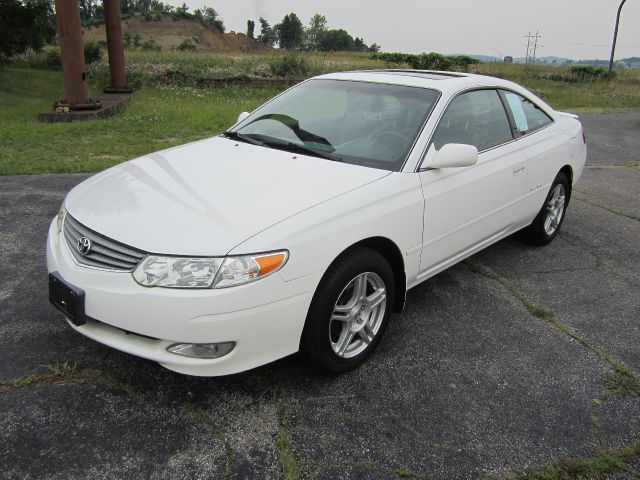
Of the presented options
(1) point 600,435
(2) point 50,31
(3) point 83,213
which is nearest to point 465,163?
(1) point 600,435

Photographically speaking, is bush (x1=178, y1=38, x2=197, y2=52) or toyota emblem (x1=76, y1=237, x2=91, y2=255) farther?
bush (x1=178, y1=38, x2=197, y2=52)

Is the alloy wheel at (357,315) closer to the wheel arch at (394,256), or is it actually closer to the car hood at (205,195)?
the wheel arch at (394,256)

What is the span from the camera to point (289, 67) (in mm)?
18625

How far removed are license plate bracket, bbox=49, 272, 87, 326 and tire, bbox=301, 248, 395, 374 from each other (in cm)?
104

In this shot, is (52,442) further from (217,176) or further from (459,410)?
(459,410)

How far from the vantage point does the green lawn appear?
718cm

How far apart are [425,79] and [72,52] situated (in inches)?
338

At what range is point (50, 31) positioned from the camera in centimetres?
1692

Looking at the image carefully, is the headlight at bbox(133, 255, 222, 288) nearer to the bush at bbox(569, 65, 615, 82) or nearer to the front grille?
the front grille

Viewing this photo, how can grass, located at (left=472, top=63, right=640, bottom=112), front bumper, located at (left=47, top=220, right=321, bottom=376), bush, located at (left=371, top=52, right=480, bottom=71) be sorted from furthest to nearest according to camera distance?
bush, located at (left=371, top=52, right=480, bottom=71)
grass, located at (left=472, top=63, right=640, bottom=112)
front bumper, located at (left=47, top=220, right=321, bottom=376)

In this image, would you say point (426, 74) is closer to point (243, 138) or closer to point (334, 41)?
point (243, 138)

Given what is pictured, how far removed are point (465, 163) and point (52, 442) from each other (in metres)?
2.55

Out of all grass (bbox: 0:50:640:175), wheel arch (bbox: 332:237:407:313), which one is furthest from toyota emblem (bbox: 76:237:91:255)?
grass (bbox: 0:50:640:175)

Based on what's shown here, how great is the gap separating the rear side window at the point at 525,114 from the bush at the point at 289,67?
14531 millimetres
